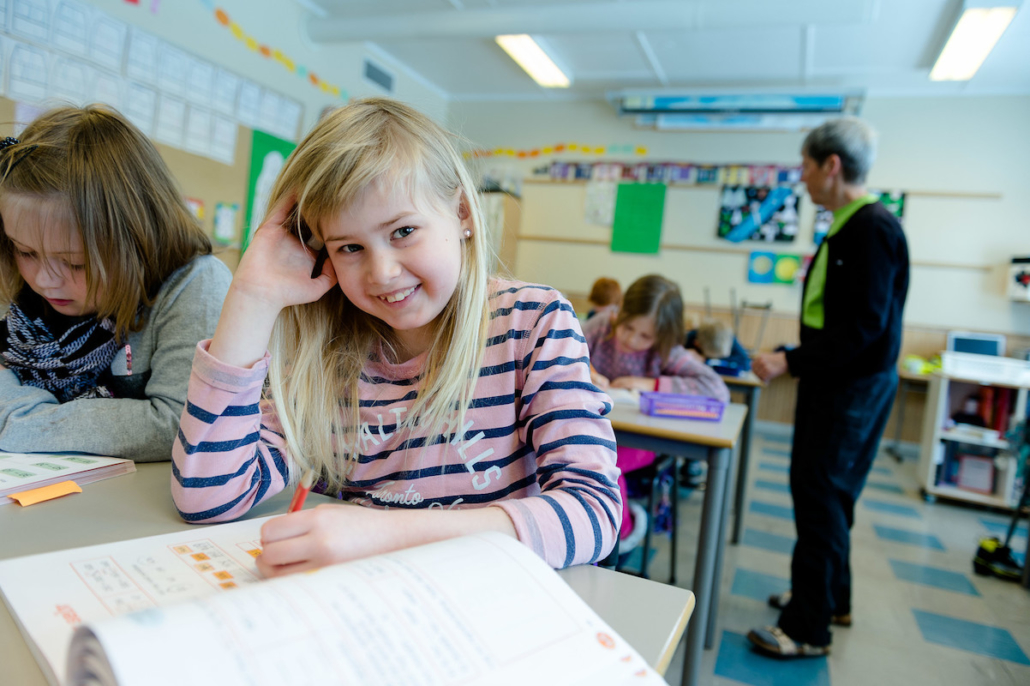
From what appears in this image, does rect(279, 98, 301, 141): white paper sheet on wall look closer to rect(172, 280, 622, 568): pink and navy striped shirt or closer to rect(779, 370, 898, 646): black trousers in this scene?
rect(779, 370, 898, 646): black trousers

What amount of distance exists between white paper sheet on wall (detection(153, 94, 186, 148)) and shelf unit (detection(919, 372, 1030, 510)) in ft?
13.9

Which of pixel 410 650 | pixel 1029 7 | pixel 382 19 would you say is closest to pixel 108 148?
pixel 410 650

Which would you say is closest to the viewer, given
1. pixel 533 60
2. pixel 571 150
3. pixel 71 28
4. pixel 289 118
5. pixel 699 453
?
pixel 699 453

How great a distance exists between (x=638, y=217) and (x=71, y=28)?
154 inches

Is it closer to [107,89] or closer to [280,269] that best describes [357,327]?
[280,269]

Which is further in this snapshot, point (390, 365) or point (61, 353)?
point (61, 353)

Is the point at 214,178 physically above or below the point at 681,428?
above

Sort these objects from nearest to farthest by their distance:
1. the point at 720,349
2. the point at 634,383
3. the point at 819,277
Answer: the point at 819,277, the point at 634,383, the point at 720,349

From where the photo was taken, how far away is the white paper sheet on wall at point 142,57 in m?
2.87

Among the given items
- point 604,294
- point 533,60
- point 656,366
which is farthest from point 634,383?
point 533,60

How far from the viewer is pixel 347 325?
2.93 feet

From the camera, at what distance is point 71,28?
262cm

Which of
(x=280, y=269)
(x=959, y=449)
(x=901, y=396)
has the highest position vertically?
(x=280, y=269)

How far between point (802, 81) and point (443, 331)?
479 cm
